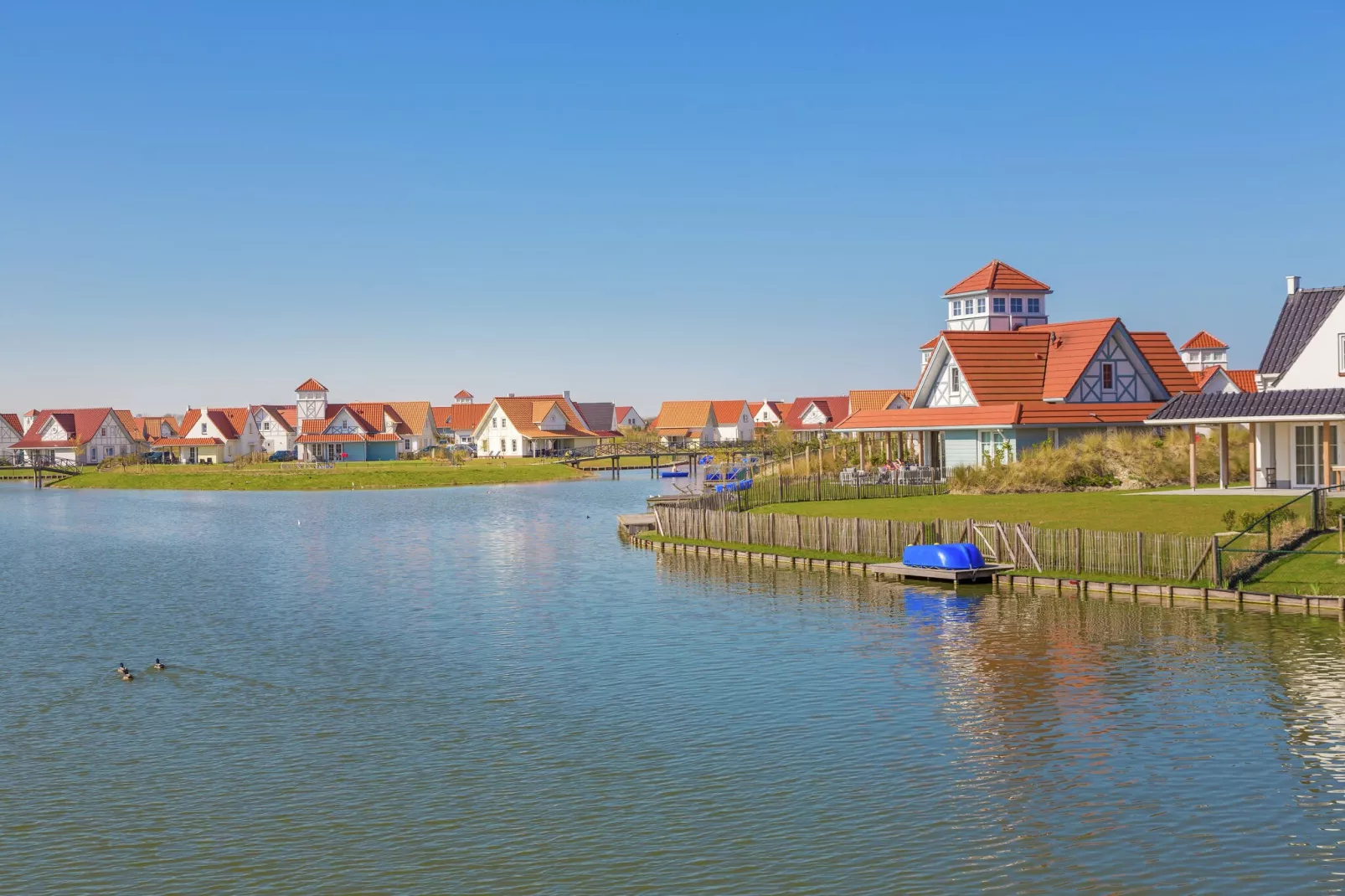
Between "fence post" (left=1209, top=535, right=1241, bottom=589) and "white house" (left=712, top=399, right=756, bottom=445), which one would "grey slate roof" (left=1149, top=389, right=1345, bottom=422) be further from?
"white house" (left=712, top=399, right=756, bottom=445)

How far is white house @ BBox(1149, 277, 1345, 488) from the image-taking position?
143 ft

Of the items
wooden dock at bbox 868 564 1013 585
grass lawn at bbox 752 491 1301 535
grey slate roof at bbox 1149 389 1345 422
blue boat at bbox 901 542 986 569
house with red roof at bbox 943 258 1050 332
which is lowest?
wooden dock at bbox 868 564 1013 585

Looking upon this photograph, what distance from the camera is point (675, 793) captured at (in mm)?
18703

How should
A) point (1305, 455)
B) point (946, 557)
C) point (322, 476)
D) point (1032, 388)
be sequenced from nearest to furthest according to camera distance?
point (946, 557), point (1305, 455), point (1032, 388), point (322, 476)

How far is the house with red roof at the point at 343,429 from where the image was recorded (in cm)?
15388

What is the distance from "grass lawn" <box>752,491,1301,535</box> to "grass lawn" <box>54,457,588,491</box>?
66.8 m

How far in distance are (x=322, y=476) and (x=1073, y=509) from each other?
88.8 metres

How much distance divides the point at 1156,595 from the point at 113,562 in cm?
4121

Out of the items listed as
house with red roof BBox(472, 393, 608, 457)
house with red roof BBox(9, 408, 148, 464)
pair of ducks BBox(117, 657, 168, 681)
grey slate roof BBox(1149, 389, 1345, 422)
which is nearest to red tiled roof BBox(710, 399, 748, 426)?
house with red roof BBox(472, 393, 608, 457)

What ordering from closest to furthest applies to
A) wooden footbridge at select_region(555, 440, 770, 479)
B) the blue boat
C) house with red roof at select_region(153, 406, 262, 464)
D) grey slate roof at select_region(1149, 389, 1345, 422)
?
the blue boat → grey slate roof at select_region(1149, 389, 1345, 422) → wooden footbridge at select_region(555, 440, 770, 479) → house with red roof at select_region(153, 406, 262, 464)

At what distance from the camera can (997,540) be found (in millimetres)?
39719

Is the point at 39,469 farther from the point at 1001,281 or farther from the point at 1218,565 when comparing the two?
the point at 1218,565

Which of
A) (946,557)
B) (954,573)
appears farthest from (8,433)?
(954,573)

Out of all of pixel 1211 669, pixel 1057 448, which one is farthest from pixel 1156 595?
pixel 1057 448
